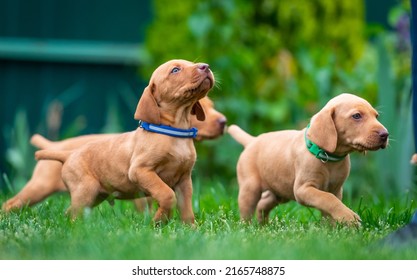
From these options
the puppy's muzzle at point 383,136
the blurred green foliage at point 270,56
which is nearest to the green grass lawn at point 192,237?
the puppy's muzzle at point 383,136

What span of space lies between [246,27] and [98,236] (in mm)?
5102

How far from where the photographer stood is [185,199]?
4699 mm

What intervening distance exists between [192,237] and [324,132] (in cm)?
97

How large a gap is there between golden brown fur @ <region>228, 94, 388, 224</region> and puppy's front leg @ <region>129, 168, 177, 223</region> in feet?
2.06

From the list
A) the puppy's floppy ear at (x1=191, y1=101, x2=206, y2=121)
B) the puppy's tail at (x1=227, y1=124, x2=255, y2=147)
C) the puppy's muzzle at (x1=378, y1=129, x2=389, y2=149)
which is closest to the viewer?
the puppy's muzzle at (x1=378, y1=129, x2=389, y2=149)

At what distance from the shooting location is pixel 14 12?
9352mm

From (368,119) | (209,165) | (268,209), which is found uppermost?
(368,119)

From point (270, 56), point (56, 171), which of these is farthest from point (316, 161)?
point (270, 56)

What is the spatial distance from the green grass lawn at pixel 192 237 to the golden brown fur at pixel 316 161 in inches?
5.8

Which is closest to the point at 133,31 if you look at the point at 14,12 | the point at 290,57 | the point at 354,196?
Result: the point at 14,12

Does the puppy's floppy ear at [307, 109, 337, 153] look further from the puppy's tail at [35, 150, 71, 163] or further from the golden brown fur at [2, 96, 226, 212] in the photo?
the puppy's tail at [35, 150, 71, 163]

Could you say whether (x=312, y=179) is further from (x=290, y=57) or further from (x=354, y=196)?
(x=290, y=57)

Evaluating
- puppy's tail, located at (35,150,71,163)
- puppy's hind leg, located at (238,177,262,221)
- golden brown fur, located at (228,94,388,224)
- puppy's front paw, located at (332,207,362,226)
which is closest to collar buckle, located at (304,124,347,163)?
golden brown fur, located at (228,94,388,224)

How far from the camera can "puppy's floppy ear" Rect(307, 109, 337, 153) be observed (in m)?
4.44
